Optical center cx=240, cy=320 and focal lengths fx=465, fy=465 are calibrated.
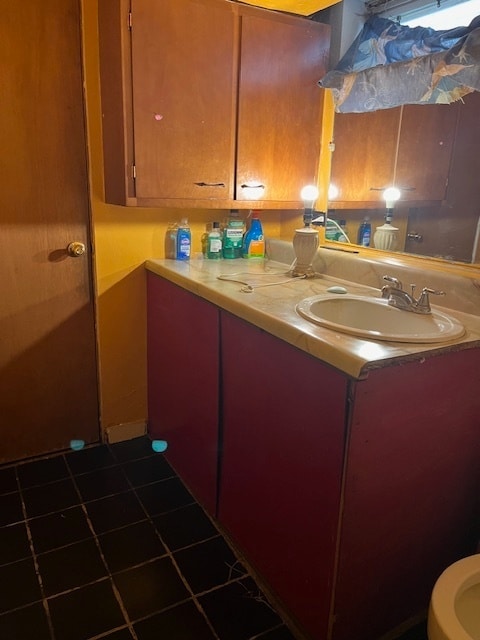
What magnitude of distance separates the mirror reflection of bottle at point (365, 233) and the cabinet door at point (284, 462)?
75cm

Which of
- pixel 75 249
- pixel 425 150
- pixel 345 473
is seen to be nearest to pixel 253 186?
pixel 425 150

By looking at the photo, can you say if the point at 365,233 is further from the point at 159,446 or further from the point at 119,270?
the point at 159,446

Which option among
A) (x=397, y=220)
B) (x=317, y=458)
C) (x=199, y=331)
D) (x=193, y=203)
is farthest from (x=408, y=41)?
(x=317, y=458)

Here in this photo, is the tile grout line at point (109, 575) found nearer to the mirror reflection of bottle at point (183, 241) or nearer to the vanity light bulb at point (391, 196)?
the mirror reflection of bottle at point (183, 241)

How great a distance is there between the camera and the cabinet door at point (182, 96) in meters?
1.65

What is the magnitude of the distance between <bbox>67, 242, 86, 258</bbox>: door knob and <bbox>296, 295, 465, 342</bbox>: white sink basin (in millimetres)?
1038

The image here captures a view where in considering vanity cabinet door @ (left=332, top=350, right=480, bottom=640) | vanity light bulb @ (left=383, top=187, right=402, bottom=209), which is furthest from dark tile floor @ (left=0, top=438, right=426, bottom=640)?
vanity light bulb @ (left=383, top=187, right=402, bottom=209)

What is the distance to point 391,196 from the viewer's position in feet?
5.93

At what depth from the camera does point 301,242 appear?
1827 mm

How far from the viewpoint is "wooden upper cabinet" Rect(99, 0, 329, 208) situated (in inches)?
65.3

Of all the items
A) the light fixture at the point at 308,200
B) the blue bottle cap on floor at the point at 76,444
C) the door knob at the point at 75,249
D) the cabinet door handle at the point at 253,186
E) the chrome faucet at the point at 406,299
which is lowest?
the blue bottle cap on floor at the point at 76,444

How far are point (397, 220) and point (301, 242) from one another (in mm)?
371

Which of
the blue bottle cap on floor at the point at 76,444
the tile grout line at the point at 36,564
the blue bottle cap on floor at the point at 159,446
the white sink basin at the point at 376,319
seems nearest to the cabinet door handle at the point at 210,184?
the white sink basin at the point at 376,319

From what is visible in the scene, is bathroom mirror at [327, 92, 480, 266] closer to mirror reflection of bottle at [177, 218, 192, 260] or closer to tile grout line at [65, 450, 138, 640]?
mirror reflection of bottle at [177, 218, 192, 260]
